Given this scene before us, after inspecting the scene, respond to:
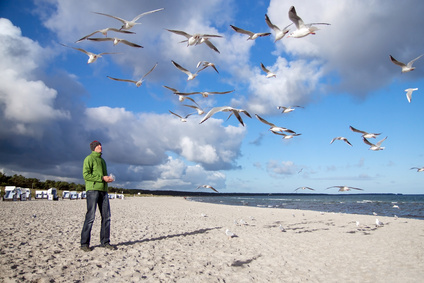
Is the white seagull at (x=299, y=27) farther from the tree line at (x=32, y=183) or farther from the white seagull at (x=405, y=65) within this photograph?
the tree line at (x=32, y=183)

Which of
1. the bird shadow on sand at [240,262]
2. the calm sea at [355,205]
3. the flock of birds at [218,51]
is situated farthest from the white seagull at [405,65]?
the calm sea at [355,205]

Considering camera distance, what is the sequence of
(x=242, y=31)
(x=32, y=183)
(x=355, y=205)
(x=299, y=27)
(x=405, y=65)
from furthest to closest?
(x=32, y=183) → (x=355, y=205) → (x=405, y=65) → (x=242, y=31) → (x=299, y=27)

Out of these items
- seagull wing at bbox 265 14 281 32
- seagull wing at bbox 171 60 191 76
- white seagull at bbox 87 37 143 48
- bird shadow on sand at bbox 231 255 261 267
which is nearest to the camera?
bird shadow on sand at bbox 231 255 261 267

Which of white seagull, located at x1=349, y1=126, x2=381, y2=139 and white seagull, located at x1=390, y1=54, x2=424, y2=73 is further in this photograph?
white seagull, located at x1=349, y1=126, x2=381, y2=139

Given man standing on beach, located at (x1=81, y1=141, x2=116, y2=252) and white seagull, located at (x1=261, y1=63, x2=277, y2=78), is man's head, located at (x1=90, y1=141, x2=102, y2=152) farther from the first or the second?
white seagull, located at (x1=261, y1=63, x2=277, y2=78)

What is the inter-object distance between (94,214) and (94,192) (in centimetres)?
49

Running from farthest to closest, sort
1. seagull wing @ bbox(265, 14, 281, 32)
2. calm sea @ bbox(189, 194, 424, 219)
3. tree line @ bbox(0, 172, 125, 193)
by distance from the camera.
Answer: tree line @ bbox(0, 172, 125, 193) → calm sea @ bbox(189, 194, 424, 219) → seagull wing @ bbox(265, 14, 281, 32)

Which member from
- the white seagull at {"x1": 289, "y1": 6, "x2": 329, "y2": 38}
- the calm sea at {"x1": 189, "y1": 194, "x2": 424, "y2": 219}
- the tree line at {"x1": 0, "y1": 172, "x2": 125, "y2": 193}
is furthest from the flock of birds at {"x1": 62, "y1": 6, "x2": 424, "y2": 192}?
the tree line at {"x1": 0, "y1": 172, "x2": 125, "y2": 193}

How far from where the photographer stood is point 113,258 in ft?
18.3

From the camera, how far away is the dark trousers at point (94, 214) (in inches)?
224

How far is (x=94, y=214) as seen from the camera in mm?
5637

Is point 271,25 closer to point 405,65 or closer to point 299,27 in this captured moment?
point 299,27

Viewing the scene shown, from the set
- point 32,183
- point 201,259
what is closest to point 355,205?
point 201,259

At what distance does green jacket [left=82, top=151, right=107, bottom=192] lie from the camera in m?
5.80
